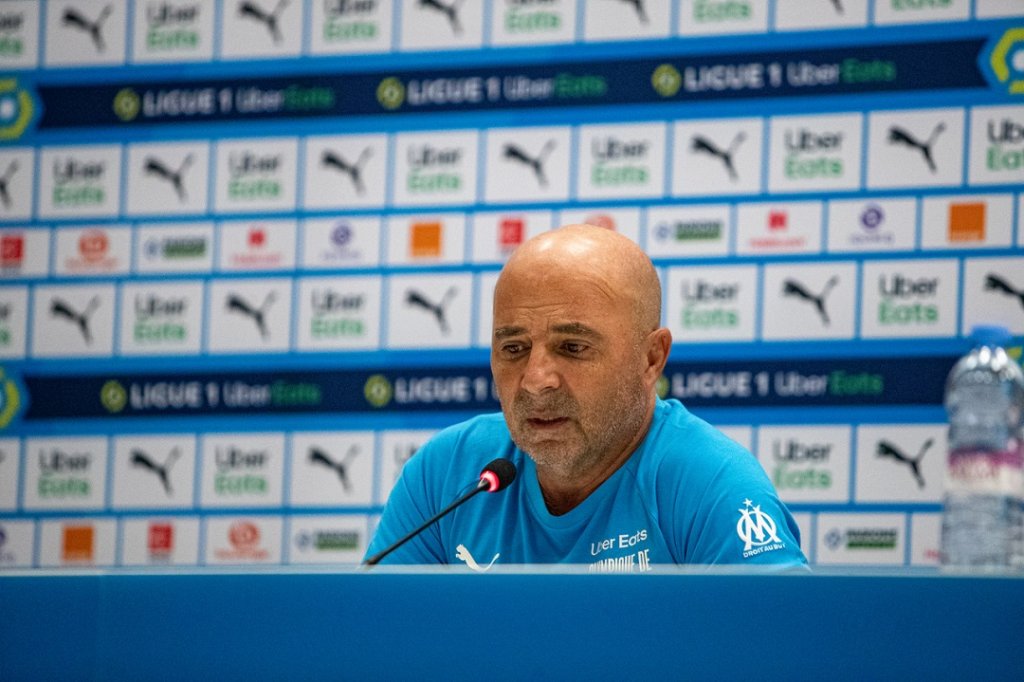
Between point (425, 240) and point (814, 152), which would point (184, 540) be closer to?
point (425, 240)

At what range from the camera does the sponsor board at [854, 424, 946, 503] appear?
13.0 ft

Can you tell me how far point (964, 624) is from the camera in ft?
4.67

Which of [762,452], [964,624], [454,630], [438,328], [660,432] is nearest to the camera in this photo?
[964,624]

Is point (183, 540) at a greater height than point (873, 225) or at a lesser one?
lesser

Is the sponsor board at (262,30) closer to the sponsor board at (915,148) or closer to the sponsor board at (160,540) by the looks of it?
the sponsor board at (160,540)

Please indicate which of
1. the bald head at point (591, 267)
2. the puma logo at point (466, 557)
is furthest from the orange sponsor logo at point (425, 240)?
the puma logo at point (466, 557)

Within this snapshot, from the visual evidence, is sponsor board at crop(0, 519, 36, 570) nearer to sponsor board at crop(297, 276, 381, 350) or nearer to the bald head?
sponsor board at crop(297, 276, 381, 350)

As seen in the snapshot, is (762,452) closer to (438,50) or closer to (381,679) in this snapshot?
(438,50)

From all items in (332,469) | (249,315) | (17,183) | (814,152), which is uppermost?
(814,152)

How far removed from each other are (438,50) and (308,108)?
1.58 ft

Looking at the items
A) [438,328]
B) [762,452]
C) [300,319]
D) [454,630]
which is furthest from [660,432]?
[300,319]

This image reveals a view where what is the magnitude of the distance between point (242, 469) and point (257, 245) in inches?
29.1

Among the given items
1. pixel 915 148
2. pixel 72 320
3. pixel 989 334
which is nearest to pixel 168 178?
pixel 72 320

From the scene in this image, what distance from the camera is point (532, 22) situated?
440 cm
